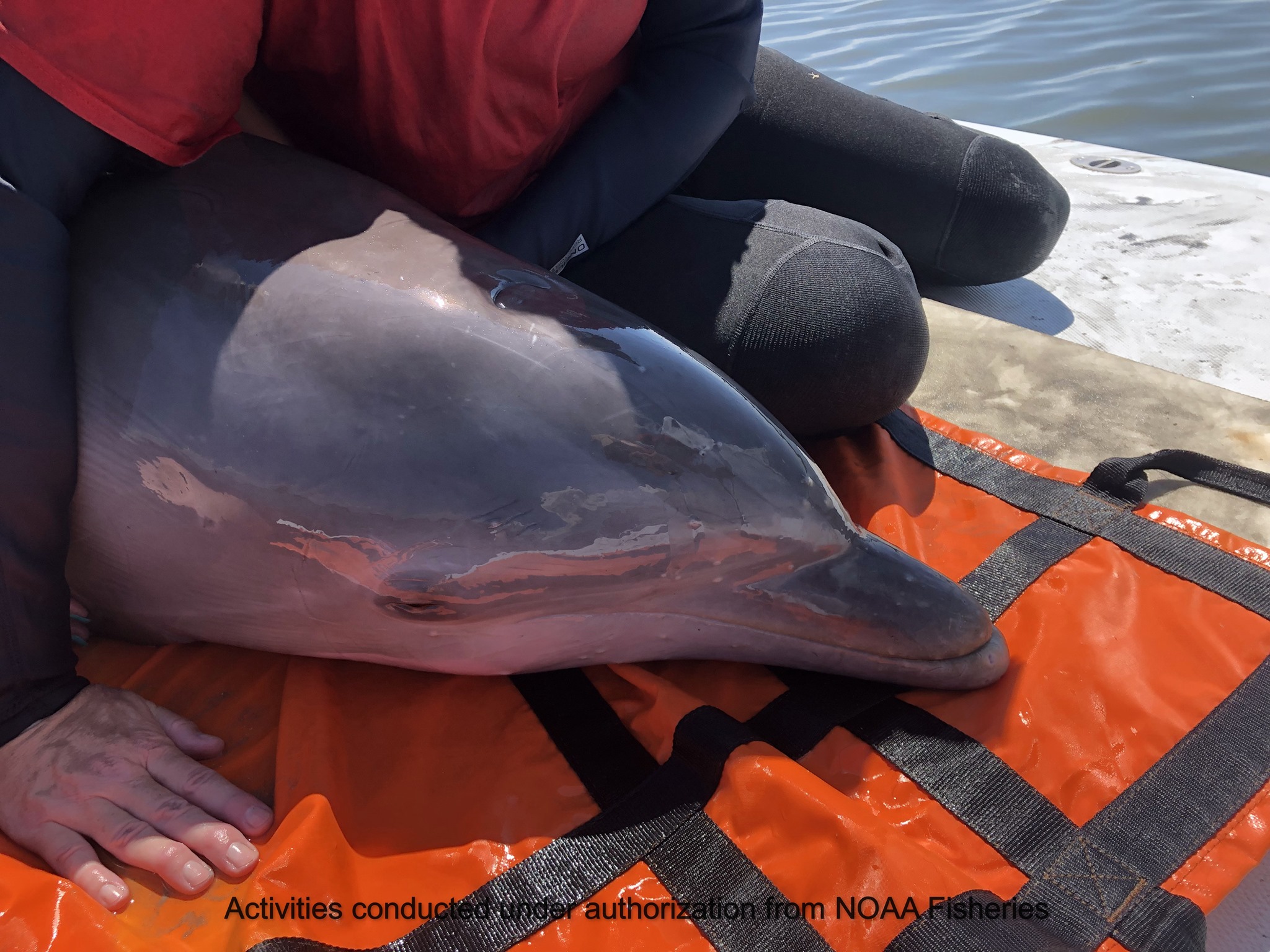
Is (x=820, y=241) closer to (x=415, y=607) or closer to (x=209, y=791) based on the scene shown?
(x=415, y=607)

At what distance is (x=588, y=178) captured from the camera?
231cm

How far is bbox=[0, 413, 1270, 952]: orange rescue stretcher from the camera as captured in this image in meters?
1.41

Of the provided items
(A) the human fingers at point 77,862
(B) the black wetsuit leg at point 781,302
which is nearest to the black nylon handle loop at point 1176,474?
(B) the black wetsuit leg at point 781,302

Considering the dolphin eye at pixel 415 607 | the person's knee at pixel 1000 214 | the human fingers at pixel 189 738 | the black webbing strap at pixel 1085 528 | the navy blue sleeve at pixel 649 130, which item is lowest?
the human fingers at pixel 189 738

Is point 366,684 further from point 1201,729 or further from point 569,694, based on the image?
point 1201,729

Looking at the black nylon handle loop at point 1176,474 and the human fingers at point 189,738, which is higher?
the black nylon handle loop at point 1176,474

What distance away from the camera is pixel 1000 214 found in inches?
126

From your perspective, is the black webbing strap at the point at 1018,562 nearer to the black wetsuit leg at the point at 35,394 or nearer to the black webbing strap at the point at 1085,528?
the black webbing strap at the point at 1085,528

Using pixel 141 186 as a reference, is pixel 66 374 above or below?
below

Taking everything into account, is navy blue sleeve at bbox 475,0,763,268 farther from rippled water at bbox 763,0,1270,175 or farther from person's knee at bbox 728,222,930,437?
rippled water at bbox 763,0,1270,175

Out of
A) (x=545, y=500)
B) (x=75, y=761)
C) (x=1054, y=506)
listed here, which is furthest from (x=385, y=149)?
(x=1054, y=506)

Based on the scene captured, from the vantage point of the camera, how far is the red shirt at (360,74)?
4.83 ft

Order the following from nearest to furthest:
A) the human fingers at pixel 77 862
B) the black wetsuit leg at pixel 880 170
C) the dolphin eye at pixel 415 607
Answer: the human fingers at pixel 77 862, the dolphin eye at pixel 415 607, the black wetsuit leg at pixel 880 170

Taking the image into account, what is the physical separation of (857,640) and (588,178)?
127 cm
